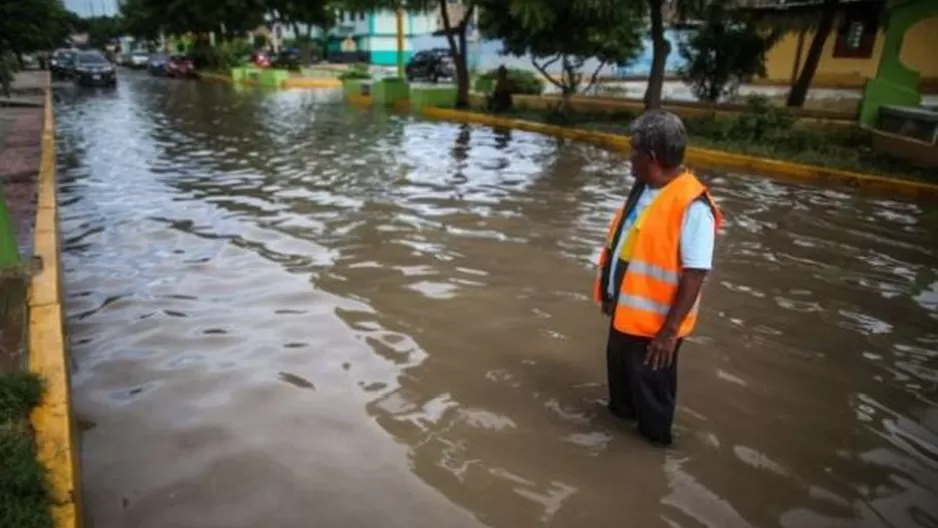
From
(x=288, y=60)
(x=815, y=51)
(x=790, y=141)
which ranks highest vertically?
(x=815, y=51)

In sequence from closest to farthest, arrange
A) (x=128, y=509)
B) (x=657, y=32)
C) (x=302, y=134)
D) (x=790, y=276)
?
1. (x=128, y=509)
2. (x=790, y=276)
3. (x=657, y=32)
4. (x=302, y=134)

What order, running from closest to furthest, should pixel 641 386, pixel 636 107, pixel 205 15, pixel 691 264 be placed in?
pixel 691 264 < pixel 641 386 < pixel 636 107 < pixel 205 15

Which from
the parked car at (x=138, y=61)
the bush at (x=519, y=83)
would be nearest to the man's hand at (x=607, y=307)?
the bush at (x=519, y=83)

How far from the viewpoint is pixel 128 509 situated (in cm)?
332

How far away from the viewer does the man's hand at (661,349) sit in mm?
3303

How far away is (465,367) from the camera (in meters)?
4.84

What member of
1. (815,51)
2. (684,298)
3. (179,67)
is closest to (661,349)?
(684,298)

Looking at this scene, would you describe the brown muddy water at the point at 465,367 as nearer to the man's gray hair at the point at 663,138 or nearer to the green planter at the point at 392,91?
the man's gray hair at the point at 663,138

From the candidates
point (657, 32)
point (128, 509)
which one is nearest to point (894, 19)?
point (657, 32)

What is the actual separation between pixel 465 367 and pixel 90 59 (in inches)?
1414

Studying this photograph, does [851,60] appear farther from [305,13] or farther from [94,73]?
[94,73]

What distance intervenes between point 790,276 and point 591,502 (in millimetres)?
4275

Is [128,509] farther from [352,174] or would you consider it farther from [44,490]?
[352,174]

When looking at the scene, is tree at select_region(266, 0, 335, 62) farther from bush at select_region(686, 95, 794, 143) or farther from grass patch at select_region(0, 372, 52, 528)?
grass patch at select_region(0, 372, 52, 528)
